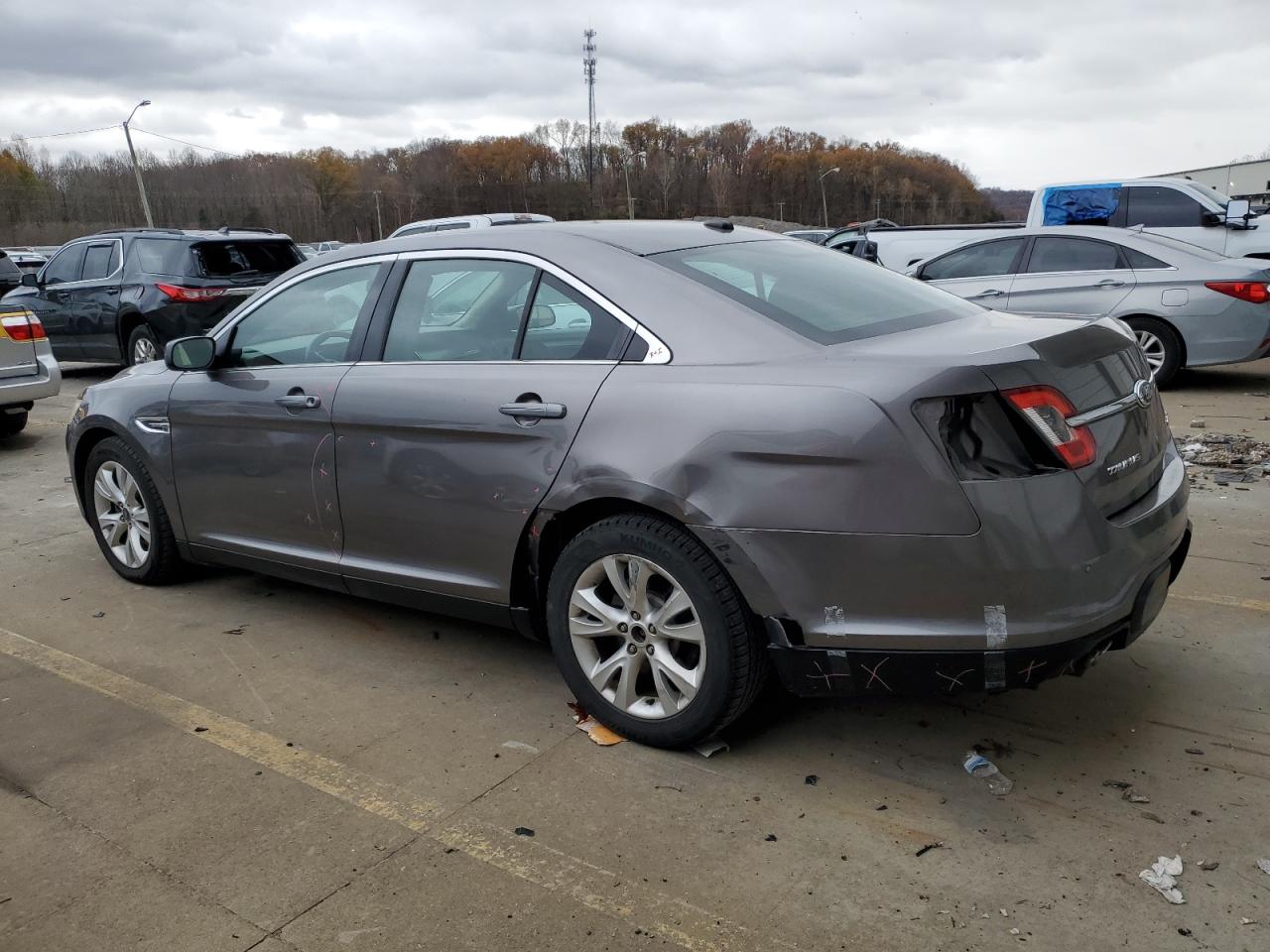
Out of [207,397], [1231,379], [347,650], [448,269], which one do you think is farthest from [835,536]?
[1231,379]

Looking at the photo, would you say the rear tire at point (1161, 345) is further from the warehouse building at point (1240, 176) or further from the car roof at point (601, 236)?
the warehouse building at point (1240, 176)

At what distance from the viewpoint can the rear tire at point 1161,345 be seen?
9609 millimetres

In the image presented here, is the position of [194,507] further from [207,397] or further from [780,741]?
[780,741]

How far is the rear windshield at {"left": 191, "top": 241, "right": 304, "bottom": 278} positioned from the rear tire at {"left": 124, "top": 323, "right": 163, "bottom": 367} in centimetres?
96

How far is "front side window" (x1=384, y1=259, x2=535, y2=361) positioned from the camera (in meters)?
3.67

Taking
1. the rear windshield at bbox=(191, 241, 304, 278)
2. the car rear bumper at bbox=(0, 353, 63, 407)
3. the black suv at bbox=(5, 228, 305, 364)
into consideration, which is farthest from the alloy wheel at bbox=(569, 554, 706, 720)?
the rear windshield at bbox=(191, 241, 304, 278)

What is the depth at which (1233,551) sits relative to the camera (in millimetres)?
5035

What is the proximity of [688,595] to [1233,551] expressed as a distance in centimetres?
332

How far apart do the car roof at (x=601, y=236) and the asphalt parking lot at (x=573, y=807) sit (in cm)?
159

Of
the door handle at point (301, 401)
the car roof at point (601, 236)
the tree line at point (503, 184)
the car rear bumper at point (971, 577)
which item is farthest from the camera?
the tree line at point (503, 184)

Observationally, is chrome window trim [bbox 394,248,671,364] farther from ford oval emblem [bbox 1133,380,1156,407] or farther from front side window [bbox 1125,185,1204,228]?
front side window [bbox 1125,185,1204,228]

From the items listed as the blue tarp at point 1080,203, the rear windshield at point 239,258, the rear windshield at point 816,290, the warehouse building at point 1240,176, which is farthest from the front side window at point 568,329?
the warehouse building at point 1240,176

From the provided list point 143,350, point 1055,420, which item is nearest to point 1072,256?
point 1055,420

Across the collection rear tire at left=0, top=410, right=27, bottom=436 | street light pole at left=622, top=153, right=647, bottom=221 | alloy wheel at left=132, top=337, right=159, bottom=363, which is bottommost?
rear tire at left=0, top=410, right=27, bottom=436
